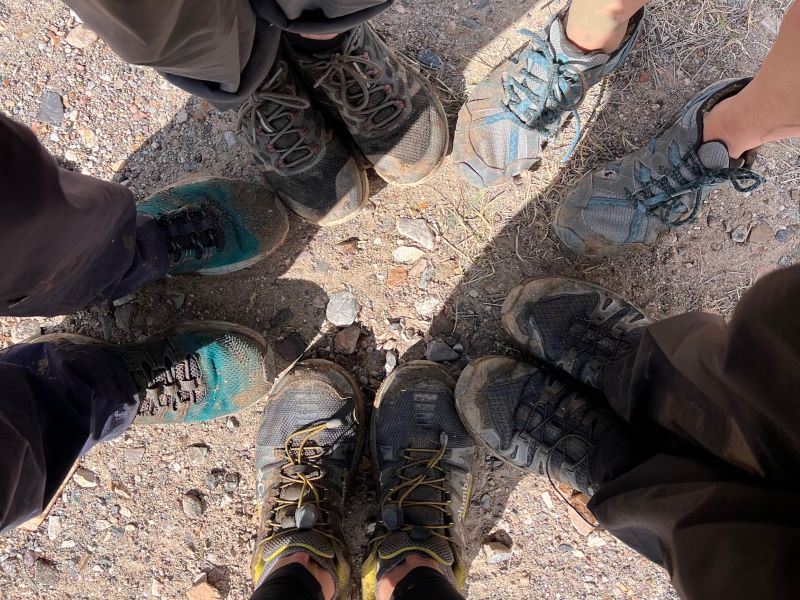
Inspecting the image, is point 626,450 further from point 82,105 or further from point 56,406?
point 82,105

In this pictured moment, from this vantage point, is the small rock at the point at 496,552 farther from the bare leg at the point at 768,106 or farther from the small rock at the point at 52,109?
the small rock at the point at 52,109

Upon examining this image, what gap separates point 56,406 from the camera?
4.97 feet

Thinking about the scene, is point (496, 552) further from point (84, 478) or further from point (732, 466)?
point (84, 478)

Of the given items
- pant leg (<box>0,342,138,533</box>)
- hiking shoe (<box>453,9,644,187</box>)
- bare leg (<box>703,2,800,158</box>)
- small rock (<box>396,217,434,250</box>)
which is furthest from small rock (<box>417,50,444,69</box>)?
pant leg (<box>0,342,138,533</box>)

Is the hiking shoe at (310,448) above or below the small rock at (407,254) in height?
below

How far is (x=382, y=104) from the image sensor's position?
184 centimetres

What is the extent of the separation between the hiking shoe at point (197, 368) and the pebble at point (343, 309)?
0.29 m

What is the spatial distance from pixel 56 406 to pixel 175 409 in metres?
0.45

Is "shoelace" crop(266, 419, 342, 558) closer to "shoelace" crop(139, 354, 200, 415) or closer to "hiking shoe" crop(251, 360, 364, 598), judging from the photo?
"hiking shoe" crop(251, 360, 364, 598)

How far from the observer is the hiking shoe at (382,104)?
1745 mm

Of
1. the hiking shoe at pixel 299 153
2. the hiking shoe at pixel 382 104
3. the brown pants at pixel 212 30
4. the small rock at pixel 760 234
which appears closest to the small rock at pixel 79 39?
the hiking shoe at pixel 299 153

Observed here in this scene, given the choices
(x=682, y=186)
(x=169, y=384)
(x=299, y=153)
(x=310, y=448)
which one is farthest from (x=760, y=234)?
(x=169, y=384)

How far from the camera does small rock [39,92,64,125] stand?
6.94 ft

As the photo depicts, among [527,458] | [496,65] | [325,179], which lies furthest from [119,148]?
[527,458]
